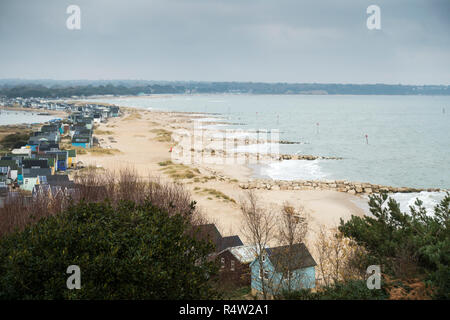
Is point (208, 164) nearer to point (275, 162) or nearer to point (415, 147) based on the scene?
point (275, 162)

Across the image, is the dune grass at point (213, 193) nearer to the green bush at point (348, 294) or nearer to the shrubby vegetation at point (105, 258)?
the green bush at point (348, 294)

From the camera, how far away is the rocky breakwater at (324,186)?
148 feet

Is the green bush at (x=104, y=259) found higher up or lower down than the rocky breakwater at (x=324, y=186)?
higher up

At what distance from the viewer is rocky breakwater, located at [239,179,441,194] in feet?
148

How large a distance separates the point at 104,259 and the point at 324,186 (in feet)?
132

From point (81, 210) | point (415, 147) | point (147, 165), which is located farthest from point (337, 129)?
point (81, 210)

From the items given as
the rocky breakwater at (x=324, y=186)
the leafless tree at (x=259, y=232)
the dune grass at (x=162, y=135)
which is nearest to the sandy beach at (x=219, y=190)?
the rocky breakwater at (x=324, y=186)

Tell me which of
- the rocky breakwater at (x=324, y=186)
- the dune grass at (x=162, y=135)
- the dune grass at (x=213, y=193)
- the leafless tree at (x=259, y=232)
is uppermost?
the dune grass at (x=162, y=135)

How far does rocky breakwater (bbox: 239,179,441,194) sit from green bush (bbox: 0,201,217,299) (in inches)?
1342

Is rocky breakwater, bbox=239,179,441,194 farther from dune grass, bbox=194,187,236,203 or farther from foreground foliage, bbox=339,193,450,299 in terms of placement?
foreground foliage, bbox=339,193,450,299

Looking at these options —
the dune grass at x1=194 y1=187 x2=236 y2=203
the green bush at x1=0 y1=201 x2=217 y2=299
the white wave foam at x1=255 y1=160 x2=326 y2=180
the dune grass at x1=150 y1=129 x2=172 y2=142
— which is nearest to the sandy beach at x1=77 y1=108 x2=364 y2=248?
the dune grass at x1=194 y1=187 x2=236 y2=203

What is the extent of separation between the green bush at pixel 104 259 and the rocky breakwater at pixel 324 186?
112 ft

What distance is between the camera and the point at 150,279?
925cm
